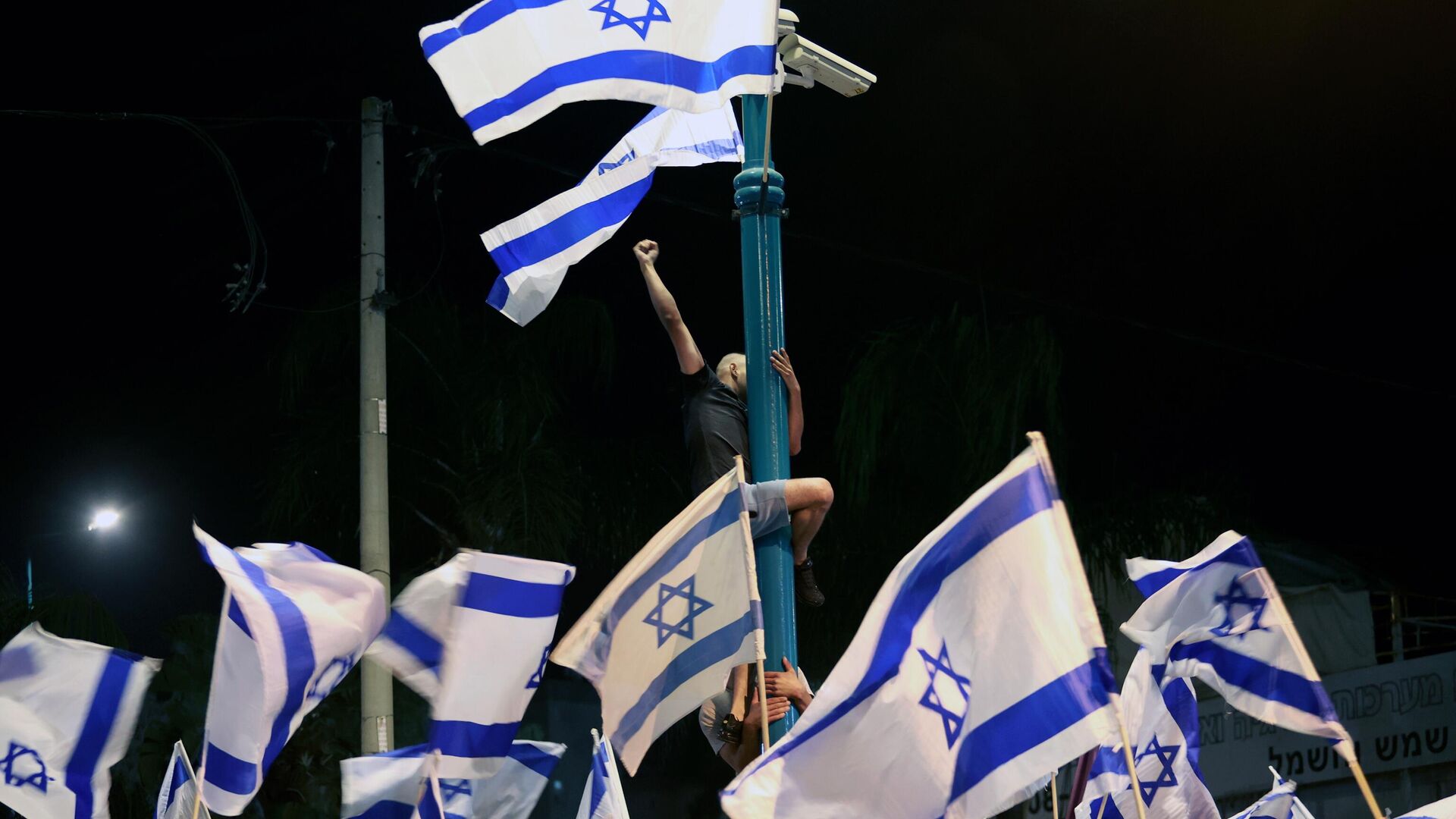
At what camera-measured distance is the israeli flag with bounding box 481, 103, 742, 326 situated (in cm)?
660

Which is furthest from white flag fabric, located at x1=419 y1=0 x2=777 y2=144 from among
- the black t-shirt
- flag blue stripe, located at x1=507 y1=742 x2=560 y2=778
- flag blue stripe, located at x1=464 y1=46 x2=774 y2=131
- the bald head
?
flag blue stripe, located at x1=507 y1=742 x2=560 y2=778

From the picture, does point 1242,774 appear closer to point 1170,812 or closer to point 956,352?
point 956,352

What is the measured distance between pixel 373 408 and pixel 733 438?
6.71 meters

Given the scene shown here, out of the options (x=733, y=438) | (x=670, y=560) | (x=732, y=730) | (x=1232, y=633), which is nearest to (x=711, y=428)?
(x=733, y=438)

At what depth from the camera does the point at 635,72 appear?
255 inches

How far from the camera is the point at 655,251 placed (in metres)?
6.27

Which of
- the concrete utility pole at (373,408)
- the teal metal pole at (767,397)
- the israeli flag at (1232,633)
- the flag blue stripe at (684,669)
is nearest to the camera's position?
the flag blue stripe at (684,669)

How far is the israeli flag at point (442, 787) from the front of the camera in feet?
19.1

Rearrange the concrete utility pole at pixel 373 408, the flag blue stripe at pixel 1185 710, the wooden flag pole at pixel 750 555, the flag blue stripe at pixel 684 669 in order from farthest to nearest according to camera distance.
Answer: the concrete utility pole at pixel 373 408
the flag blue stripe at pixel 1185 710
the flag blue stripe at pixel 684 669
the wooden flag pole at pixel 750 555

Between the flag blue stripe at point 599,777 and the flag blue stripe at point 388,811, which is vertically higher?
the flag blue stripe at point 599,777

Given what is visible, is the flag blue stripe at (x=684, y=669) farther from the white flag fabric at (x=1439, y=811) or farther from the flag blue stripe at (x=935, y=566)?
the white flag fabric at (x=1439, y=811)

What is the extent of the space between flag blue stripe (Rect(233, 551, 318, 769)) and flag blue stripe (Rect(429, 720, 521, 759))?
466mm

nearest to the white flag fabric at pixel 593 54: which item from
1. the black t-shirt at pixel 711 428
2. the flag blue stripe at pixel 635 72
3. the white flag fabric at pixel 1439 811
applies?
the flag blue stripe at pixel 635 72

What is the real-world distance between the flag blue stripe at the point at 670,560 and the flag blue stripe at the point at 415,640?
2.27ft
